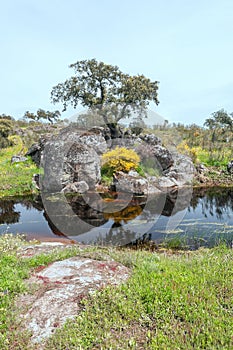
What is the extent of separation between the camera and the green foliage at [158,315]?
2814mm

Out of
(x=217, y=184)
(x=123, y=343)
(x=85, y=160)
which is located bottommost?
(x=123, y=343)

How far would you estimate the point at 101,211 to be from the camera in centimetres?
1101

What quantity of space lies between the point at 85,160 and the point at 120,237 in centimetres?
783

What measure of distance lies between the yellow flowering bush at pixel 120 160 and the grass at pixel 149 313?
38.7ft

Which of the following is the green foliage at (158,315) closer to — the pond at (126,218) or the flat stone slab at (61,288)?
the flat stone slab at (61,288)

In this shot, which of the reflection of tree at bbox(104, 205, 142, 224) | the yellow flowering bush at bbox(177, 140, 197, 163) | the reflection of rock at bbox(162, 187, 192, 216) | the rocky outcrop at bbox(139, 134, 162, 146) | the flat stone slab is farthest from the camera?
the rocky outcrop at bbox(139, 134, 162, 146)

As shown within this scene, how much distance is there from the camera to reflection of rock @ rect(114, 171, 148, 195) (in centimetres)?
1408

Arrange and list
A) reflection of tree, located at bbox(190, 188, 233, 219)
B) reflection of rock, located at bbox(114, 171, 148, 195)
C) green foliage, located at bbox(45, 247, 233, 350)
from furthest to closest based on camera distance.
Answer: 1. reflection of rock, located at bbox(114, 171, 148, 195)
2. reflection of tree, located at bbox(190, 188, 233, 219)
3. green foliage, located at bbox(45, 247, 233, 350)

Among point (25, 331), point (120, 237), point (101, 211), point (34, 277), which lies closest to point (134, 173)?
point (101, 211)

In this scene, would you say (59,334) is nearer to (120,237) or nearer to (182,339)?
(182,339)

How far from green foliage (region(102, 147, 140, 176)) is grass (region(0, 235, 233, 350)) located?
38.7 feet

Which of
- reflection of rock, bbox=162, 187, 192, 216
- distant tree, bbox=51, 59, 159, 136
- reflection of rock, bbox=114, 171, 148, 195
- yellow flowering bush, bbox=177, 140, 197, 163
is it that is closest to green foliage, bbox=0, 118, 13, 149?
distant tree, bbox=51, 59, 159, 136

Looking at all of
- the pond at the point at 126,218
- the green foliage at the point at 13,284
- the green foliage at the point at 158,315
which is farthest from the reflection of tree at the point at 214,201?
the green foliage at the point at 13,284

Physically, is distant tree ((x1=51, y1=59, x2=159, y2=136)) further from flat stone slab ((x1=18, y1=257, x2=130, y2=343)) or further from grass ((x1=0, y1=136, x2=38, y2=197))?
flat stone slab ((x1=18, y1=257, x2=130, y2=343))
